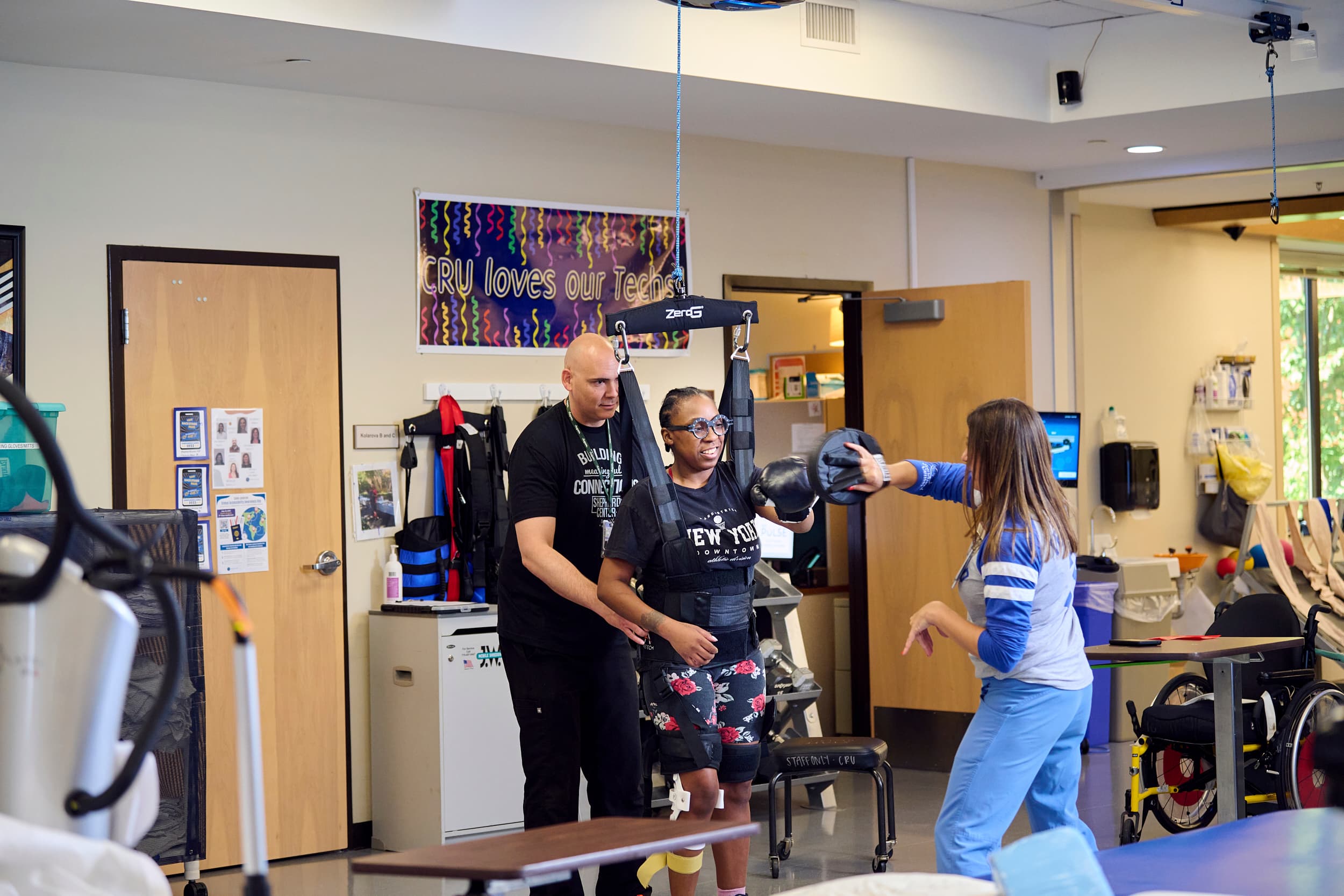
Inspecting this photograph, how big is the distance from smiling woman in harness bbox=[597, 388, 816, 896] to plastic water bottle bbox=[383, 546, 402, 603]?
212 cm

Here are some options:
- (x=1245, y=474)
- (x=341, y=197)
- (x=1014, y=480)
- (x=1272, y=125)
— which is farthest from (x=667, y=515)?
(x=1245, y=474)

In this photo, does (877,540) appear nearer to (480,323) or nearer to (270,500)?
(480,323)

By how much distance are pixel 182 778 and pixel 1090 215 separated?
653cm

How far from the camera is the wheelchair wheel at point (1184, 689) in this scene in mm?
5570

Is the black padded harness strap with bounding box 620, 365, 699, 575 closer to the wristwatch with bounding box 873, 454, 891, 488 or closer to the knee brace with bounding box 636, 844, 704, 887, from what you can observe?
the wristwatch with bounding box 873, 454, 891, 488

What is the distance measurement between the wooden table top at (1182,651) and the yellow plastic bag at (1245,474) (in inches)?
201

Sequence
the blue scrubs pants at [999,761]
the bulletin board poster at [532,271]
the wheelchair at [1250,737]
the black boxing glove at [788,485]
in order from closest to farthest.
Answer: the black boxing glove at [788,485] → the blue scrubs pants at [999,761] → the wheelchair at [1250,737] → the bulletin board poster at [532,271]

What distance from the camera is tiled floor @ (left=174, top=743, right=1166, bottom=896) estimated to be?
5035mm

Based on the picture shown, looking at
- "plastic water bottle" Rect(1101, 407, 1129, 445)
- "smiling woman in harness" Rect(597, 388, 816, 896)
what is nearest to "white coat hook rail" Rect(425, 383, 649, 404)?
"smiling woman in harness" Rect(597, 388, 816, 896)

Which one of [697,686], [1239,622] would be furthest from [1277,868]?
[1239,622]

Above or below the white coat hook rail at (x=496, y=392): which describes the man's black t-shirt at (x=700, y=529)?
below

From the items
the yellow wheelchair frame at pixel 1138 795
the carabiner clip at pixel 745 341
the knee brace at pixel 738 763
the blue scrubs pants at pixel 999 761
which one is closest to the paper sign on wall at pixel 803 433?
the yellow wheelchair frame at pixel 1138 795

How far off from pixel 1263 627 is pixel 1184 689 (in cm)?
42

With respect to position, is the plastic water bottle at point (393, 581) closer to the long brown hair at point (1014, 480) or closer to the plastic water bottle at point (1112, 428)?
the long brown hair at point (1014, 480)
